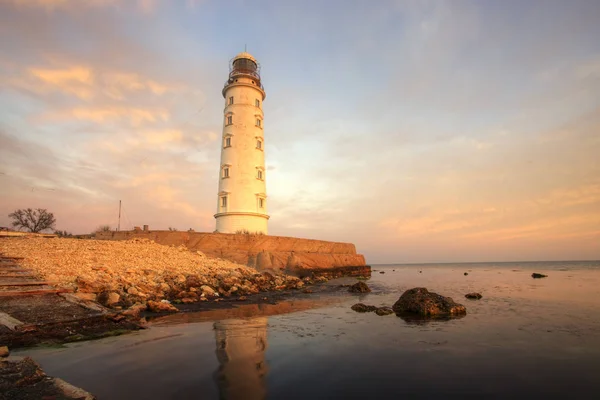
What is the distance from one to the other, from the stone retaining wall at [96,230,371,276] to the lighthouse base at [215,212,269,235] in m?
1.83

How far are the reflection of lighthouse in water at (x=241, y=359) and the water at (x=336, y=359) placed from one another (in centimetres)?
2

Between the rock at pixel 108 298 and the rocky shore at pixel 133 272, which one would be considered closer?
the rock at pixel 108 298

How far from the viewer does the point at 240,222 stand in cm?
2694

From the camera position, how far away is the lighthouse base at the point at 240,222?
2691 centimetres

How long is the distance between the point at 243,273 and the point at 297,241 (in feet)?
30.8

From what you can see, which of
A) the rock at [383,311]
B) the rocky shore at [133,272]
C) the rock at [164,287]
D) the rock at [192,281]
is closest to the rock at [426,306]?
the rock at [383,311]

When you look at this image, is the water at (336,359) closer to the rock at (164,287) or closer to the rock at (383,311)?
the rock at (383,311)

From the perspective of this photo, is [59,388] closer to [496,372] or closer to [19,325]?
[19,325]

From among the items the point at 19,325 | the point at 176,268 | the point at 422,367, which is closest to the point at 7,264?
the point at 176,268

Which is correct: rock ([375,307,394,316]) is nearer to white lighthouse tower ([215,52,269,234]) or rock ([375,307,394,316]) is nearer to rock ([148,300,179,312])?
rock ([148,300,179,312])

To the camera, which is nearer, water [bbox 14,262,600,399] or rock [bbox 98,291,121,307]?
water [bbox 14,262,600,399]

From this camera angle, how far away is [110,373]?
5.20 meters

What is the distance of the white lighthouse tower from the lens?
89.6ft

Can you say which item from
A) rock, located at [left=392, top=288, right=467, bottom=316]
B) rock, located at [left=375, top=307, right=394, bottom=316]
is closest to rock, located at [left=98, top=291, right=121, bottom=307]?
rock, located at [left=375, top=307, right=394, bottom=316]
